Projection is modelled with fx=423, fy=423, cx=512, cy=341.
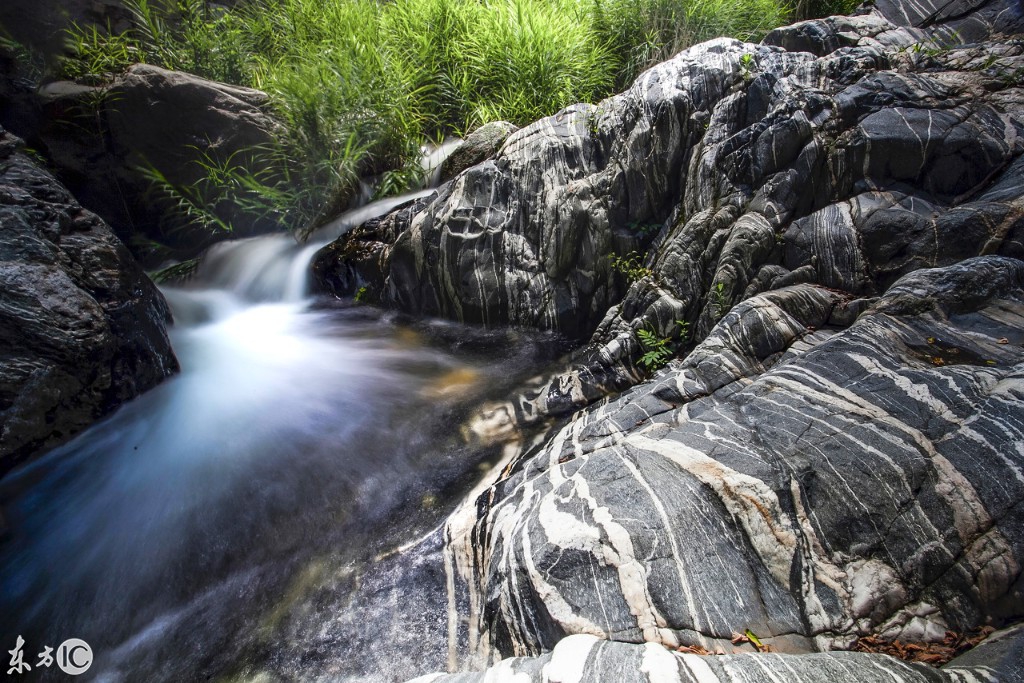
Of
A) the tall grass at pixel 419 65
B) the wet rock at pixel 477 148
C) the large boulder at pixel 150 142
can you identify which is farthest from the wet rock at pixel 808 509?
the large boulder at pixel 150 142

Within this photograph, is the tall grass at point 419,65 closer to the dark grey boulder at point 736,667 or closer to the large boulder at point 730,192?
the large boulder at point 730,192

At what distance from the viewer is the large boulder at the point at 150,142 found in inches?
204

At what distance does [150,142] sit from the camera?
5.52 meters

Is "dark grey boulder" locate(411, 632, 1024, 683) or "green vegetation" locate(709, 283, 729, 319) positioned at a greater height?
"green vegetation" locate(709, 283, 729, 319)

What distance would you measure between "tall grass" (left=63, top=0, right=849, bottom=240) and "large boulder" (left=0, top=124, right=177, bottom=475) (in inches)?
95.9

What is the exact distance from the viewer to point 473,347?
13.3ft

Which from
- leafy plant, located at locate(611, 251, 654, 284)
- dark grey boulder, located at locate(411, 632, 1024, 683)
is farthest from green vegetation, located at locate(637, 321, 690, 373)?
dark grey boulder, located at locate(411, 632, 1024, 683)

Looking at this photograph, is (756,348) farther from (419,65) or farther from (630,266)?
(419,65)

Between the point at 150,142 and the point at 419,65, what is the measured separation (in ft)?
12.0

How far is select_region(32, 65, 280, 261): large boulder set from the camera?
5188 millimetres

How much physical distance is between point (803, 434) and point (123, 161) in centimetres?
777

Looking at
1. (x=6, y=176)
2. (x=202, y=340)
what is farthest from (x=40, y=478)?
(x=6, y=176)

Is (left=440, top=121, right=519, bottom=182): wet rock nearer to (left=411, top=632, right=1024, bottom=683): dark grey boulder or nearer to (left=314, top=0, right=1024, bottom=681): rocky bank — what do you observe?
(left=314, top=0, right=1024, bottom=681): rocky bank

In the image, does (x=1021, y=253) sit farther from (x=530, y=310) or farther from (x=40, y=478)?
(x=40, y=478)
